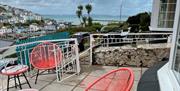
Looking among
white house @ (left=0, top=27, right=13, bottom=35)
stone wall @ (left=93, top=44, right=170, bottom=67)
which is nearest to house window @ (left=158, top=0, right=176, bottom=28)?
stone wall @ (left=93, top=44, right=170, bottom=67)

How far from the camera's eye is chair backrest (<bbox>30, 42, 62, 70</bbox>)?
148 inches

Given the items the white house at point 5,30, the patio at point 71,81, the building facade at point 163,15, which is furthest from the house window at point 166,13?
the white house at point 5,30

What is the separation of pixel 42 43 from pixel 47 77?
805 mm

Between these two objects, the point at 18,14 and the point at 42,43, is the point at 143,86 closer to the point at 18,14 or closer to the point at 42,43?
the point at 42,43

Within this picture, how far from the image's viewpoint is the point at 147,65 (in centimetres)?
470

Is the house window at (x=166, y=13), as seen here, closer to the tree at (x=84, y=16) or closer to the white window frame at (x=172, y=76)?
the white window frame at (x=172, y=76)

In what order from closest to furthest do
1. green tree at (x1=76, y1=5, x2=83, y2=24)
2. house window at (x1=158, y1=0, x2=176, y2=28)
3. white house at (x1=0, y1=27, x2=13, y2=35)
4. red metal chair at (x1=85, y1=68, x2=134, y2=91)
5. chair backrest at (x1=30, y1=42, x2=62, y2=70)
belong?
red metal chair at (x1=85, y1=68, x2=134, y2=91) → chair backrest at (x1=30, y1=42, x2=62, y2=70) → house window at (x1=158, y1=0, x2=176, y2=28) → white house at (x1=0, y1=27, x2=13, y2=35) → green tree at (x1=76, y1=5, x2=83, y2=24)

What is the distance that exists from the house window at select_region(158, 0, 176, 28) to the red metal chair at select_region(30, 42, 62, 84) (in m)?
4.72

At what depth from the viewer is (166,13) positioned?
22.2 ft

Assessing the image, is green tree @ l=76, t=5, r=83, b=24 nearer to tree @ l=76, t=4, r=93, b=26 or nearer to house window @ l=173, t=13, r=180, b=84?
tree @ l=76, t=4, r=93, b=26

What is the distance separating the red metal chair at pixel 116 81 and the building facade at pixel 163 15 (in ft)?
18.7

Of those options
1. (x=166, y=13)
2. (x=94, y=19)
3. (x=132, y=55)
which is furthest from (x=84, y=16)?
(x=132, y=55)

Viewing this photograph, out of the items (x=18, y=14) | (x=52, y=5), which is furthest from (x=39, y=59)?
(x=52, y=5)

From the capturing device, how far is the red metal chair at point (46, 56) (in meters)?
3.75
